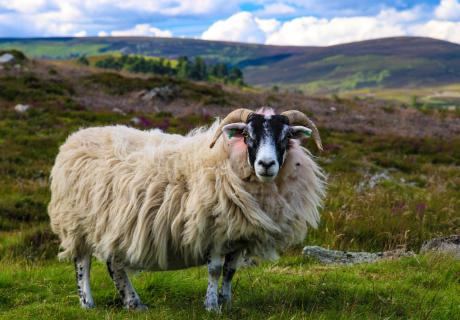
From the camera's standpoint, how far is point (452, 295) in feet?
18.7

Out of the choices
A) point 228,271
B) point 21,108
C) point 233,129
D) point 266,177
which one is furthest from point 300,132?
point 21,108

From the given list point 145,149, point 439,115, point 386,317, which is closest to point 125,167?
point 145,149

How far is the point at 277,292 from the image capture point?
5.68m

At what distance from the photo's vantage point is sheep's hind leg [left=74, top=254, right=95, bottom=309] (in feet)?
19.3

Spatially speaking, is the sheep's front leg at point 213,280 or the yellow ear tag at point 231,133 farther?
the yellow ear tag at point 231,133

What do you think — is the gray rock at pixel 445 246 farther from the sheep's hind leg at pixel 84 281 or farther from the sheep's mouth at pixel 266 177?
the sheep's hind leg at pixel 84 281

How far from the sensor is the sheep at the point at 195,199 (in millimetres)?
5172

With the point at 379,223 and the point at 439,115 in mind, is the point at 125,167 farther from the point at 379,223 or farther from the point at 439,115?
the point at 439,115

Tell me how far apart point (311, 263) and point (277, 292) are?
1.77 m

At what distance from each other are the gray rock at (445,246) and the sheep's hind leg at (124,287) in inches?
154

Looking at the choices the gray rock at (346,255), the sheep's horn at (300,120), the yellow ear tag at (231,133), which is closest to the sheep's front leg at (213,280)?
the yellow ear tag at (231,133)

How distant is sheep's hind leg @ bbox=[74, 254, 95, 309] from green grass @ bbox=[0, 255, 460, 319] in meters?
0.14

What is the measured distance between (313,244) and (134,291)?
3.66 metres

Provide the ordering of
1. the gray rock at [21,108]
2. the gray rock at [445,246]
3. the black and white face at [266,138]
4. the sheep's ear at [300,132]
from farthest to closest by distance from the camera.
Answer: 1. the gray rock at [21,108]
2. the gray rock at [445,246]
3. the sheep's ear at [300,132]
4. the black and white face at [266,138]
